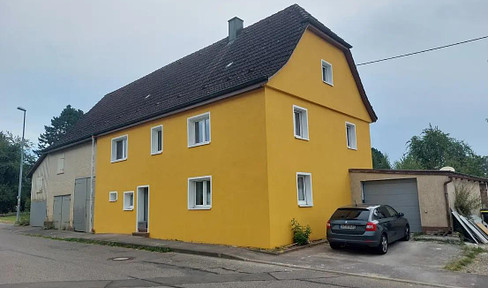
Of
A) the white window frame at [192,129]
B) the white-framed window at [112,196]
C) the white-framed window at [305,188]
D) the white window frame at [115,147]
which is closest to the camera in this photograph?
the white-framed window at [305,188]

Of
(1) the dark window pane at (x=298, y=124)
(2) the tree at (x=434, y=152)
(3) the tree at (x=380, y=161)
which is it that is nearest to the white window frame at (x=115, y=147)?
(1) the dark window pane at (x=298, y=124)

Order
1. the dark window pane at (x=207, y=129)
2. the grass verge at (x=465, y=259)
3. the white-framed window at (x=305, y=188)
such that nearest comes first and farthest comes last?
the grass verge at (x=465, y=259)
the white-framed window at (x=305, y=188)
the dark window pane at (x=207, y=129)

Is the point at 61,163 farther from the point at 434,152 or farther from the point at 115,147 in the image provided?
the point at 434,152

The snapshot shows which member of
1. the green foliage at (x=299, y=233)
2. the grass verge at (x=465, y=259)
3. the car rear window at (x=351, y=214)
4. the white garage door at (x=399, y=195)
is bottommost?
the grass verge at (x=465, y=259)

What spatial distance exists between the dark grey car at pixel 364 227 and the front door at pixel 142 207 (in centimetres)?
926

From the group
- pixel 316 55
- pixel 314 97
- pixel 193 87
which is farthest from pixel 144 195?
pixel 316 55

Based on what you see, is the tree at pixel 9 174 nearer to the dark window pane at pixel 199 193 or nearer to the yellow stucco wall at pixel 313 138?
the dark window pane at pixel 199 193

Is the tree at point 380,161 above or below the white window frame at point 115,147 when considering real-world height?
above

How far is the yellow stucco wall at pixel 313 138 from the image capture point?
1264cm

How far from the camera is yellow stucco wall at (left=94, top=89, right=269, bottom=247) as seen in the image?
12.6m

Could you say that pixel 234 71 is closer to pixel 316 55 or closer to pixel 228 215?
pixel 316 55

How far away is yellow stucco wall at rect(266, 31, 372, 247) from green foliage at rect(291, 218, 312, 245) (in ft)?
0.79

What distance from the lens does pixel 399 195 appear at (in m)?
15.5

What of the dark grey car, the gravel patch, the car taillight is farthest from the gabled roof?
the gravel patch
